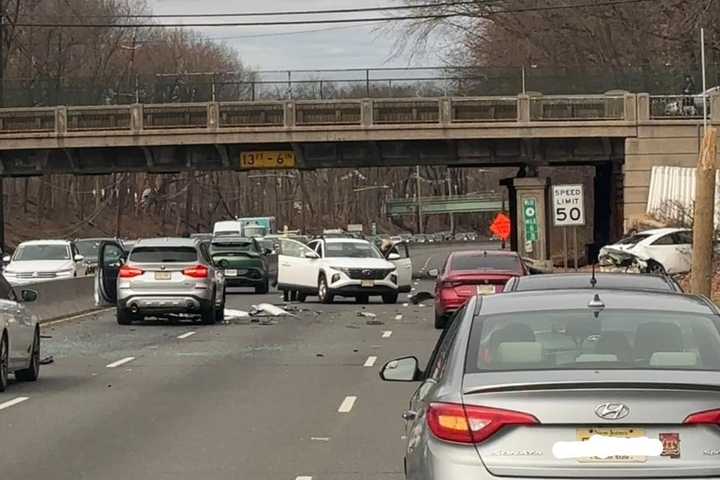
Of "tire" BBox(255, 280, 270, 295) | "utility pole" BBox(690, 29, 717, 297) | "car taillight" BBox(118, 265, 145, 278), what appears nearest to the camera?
"utility pole" BBox(690, 29, 717, 297)

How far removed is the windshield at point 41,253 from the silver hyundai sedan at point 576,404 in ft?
107

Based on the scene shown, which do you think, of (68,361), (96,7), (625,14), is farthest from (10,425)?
(96,7)

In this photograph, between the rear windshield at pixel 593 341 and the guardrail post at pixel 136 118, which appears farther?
the guardrail post at pixel 136 118

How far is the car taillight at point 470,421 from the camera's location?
6.00 meters

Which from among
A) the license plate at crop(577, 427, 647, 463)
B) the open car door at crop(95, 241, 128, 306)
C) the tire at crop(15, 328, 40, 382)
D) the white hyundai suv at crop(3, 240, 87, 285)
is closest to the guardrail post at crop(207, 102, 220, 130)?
the white hyundai suv at crop(3, 240, 87, 285)

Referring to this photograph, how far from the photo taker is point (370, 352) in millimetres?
21812

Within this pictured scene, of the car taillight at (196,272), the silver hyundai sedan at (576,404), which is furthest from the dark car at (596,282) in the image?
the car taillight at (196,272)

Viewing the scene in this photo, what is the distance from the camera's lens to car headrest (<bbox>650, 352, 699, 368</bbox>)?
647 cm

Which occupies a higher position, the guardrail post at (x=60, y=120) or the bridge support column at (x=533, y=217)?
the guardrail post at (x=60, y=120)

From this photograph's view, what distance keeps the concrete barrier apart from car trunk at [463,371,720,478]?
23.6 meters

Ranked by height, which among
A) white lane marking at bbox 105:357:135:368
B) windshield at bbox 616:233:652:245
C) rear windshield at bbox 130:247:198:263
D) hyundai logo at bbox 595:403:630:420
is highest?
hyundai logo at bbox 595:403:630:420

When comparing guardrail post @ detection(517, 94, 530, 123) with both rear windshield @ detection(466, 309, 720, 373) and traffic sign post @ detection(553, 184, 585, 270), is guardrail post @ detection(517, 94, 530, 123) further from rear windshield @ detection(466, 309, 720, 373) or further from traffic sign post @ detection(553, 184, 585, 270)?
rear windshield @ detection(466, 309, 720, 373)

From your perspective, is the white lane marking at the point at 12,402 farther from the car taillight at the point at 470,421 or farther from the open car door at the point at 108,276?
the open car door at the point at 108,276

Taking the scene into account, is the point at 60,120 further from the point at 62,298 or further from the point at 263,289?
the point at 62,298
